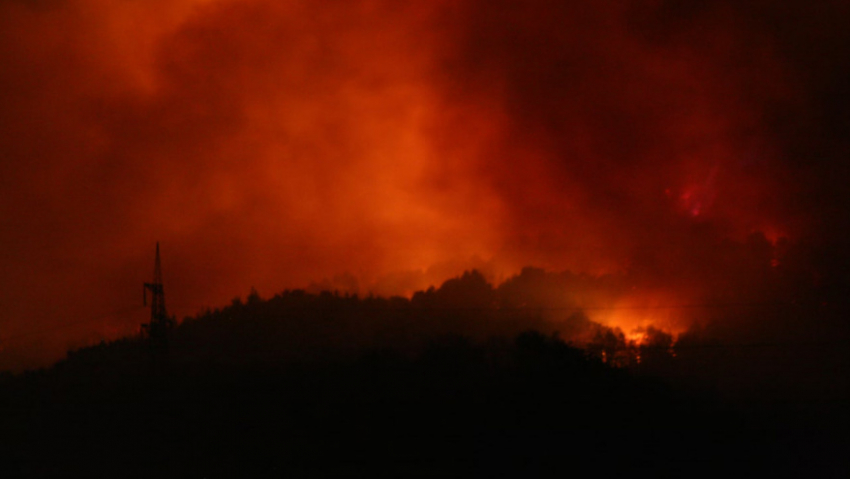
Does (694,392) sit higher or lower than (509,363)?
lower

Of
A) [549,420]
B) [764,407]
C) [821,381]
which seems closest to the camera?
[549,420]

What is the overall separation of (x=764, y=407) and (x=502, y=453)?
26.5 meters

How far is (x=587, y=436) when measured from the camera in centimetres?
4612

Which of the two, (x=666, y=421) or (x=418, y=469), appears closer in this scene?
(x=418, y=469)

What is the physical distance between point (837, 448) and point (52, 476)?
51.1 metres

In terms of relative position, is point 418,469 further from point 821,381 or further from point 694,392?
point 821,381

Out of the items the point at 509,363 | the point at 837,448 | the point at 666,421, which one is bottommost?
the point at 837,448

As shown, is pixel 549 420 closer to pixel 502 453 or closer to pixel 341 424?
pixel 502 453

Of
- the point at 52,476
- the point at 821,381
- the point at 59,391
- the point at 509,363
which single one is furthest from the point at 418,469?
the point at 821,381

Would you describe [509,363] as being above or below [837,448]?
above

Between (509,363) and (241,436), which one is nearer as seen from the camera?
(241,436)

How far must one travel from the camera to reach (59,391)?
52.8 meters

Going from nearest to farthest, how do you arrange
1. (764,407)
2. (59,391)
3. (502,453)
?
(502,453)
(59,391)
(764,407)

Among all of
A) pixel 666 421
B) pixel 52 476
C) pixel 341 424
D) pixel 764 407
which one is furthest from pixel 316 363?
pixel 764 407
